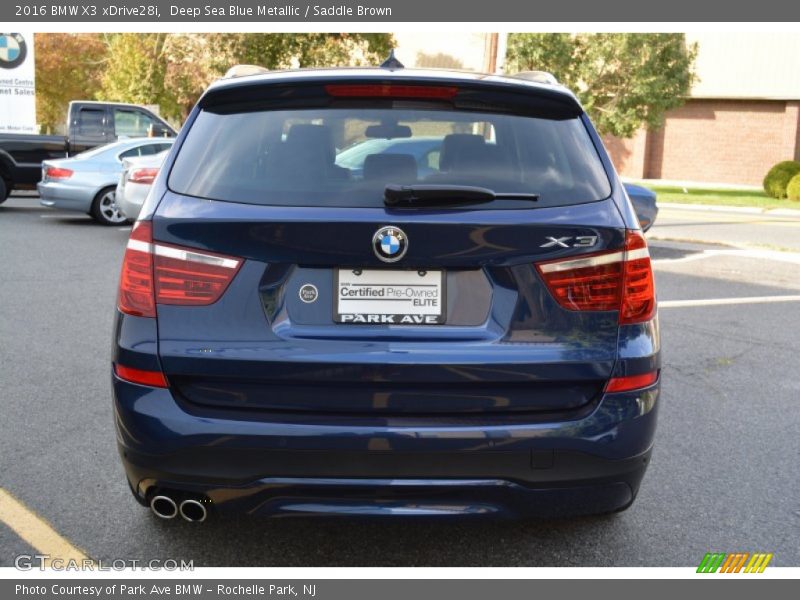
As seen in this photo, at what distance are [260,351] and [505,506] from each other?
0.94 metres

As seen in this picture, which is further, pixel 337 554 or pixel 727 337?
pixel 727 337

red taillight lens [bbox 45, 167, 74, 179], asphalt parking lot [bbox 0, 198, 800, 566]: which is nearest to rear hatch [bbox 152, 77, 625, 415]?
asphalt parking lot [bbox 0, 198, 800, 566]

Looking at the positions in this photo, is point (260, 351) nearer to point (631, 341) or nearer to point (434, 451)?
point (434, 451)

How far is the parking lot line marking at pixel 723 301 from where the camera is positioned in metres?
9.06

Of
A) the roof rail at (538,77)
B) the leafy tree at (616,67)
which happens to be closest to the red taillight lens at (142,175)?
the roof rail at (538,77)

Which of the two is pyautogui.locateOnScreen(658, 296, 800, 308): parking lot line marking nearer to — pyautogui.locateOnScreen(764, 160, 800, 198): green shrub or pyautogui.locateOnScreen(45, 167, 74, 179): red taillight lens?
Result: pyautogui.locateOnScreen(45, 167, 74, 179): red taillight lens

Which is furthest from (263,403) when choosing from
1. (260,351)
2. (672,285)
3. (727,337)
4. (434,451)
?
(672,285)

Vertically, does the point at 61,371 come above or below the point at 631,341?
below

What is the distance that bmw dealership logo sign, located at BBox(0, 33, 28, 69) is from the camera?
22.6 metres

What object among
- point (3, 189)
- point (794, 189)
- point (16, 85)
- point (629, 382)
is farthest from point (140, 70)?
point (629, 382)

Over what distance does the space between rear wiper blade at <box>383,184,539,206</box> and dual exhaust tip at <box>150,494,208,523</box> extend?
3.86ft

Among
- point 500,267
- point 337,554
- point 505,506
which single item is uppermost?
point 500,267

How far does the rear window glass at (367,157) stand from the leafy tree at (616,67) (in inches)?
1113

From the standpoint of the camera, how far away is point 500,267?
2945mm
